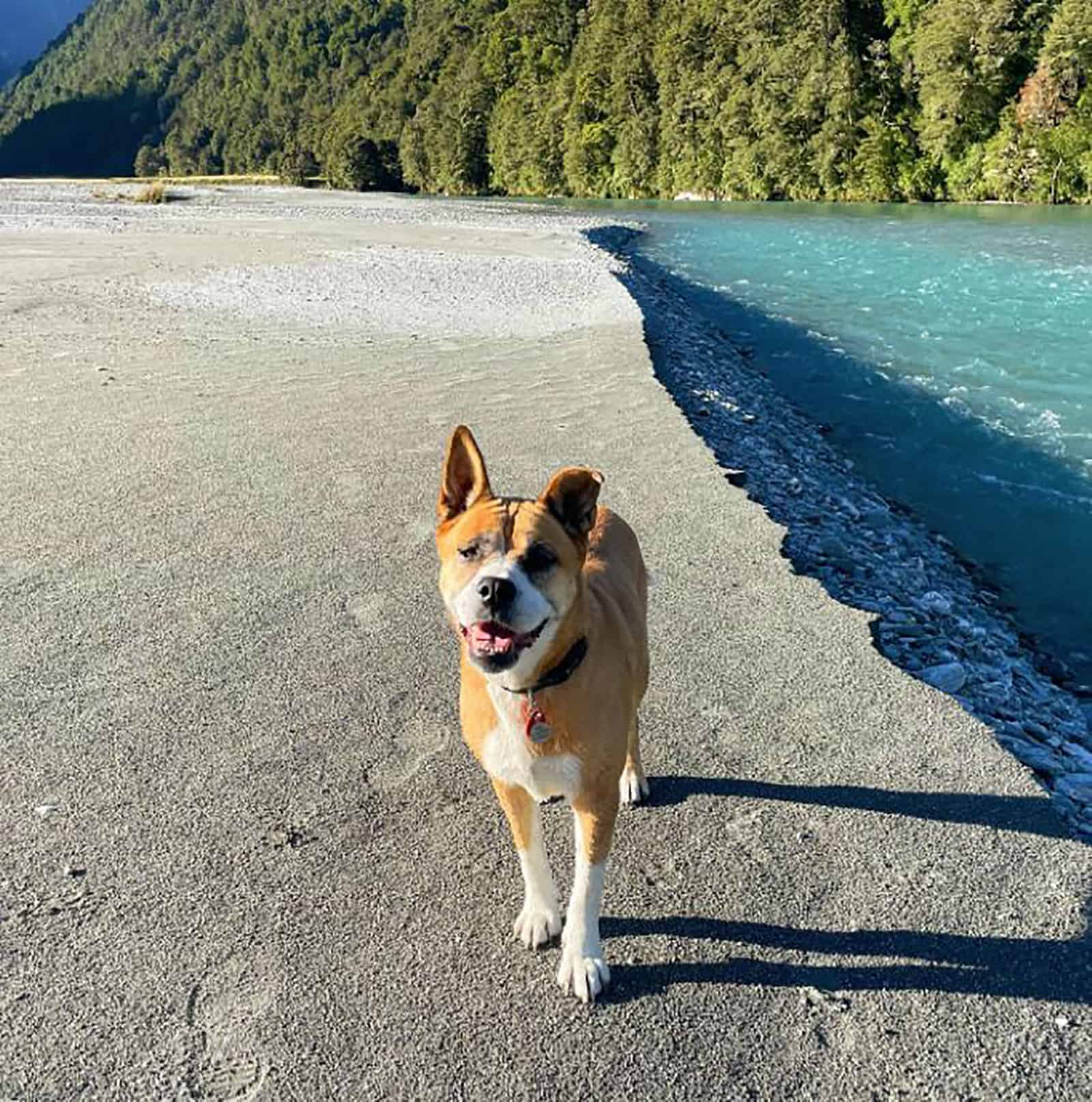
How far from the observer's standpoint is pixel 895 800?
3793 millimetres

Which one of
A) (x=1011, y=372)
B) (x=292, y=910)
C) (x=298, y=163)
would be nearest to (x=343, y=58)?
(x=298, y=163)

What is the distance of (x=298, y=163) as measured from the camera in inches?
4245

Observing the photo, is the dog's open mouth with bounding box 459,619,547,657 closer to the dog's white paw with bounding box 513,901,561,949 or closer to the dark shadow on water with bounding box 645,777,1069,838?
the dog's white paw with bounding box 513,901,561,949

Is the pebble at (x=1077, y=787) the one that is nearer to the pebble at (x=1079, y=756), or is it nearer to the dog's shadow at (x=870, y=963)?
the pebble at (x=1079, y=756)

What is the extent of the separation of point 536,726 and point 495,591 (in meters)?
0.49

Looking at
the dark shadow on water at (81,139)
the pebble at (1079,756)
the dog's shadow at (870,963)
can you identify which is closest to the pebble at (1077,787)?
the pebble at (1079,756)

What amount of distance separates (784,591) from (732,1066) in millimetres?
3425

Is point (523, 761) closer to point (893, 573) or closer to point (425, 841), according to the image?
point (425, 841)

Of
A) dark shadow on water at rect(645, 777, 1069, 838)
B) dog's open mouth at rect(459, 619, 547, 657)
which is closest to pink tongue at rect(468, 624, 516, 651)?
dog's open mouth at rect(459, 619, 547, 657)

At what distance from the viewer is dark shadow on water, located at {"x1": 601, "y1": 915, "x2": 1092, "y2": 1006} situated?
2904 mm

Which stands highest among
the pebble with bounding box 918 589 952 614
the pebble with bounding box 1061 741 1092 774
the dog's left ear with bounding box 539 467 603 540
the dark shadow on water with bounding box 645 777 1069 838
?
the dog's left ear with bounding box 539 467 603 540

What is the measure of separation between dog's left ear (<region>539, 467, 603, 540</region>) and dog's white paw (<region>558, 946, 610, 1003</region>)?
1384 millimetres

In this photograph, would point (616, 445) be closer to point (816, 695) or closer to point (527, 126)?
point (816, 695)

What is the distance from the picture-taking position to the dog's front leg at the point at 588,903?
9.49 feet
